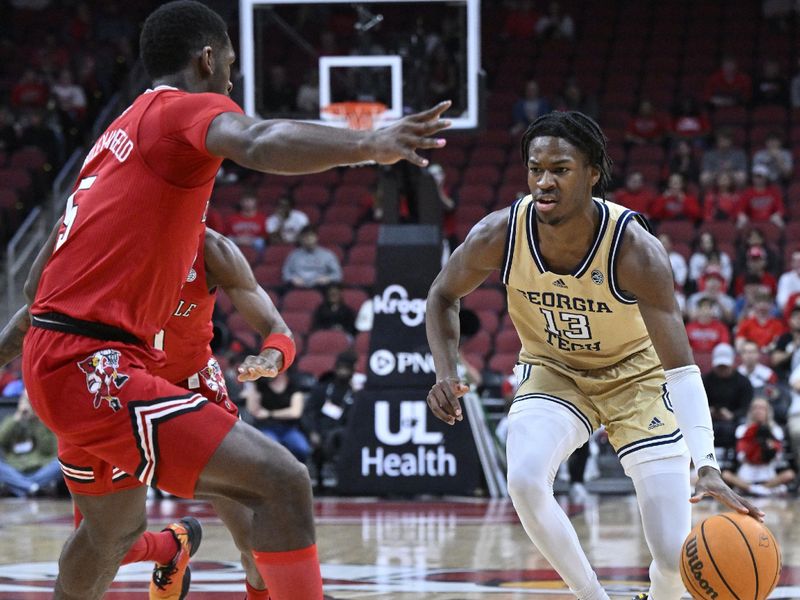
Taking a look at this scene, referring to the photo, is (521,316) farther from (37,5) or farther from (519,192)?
(37,5)

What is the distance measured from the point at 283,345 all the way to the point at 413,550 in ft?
11.3

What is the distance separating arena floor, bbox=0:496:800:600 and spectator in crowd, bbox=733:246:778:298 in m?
3.25

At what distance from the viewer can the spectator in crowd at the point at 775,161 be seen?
→ 15492mm

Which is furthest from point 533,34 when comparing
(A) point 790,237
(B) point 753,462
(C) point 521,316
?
(C) point 521,316

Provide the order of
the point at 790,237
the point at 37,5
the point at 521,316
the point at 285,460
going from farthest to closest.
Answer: the point at 37,5 < the point at 790,237 < the point at 521,316 < the point at 285,460

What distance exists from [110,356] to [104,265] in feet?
0.83

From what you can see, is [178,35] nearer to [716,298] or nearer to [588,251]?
[588,251]

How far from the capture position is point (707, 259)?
13602 millimetres

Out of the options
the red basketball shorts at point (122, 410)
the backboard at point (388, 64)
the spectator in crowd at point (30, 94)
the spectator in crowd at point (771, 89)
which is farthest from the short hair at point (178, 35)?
the spectator in crowd at point (30, 94)

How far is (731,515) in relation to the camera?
4.39 meters

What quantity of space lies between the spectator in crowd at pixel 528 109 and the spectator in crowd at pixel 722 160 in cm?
226

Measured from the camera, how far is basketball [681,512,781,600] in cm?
429

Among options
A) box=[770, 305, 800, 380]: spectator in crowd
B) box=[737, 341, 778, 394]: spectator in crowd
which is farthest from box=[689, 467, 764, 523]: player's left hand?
box=[770, 305, 800, 380]: spectator in crowd

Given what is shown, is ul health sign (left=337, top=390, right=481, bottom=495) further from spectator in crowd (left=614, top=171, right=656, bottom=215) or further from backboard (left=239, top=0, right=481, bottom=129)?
spectator in crowd (left=614, top=171, right=656, bottom=215)
